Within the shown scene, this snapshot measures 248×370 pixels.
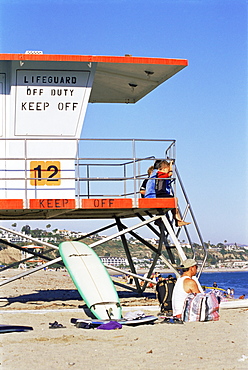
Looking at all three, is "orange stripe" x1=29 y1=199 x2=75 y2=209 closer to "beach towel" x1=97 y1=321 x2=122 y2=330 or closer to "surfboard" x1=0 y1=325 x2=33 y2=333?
"surfboard" x1=0 y1=325 x2=33 y2=333

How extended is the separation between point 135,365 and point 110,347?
1148 millimetres

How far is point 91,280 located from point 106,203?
2.11 metres

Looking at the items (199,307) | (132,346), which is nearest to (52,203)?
(199,307)

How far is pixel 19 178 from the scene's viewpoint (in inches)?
533

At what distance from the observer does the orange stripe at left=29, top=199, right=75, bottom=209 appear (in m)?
13.6

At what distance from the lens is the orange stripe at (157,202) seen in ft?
46.4

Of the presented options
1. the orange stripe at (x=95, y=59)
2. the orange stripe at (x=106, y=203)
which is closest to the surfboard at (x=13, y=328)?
the orange stripe at (x=106, y=203)

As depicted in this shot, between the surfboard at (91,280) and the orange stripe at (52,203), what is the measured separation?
90 centimetres

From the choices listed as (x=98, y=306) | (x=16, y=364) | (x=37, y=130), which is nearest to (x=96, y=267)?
(x=98, y=306)

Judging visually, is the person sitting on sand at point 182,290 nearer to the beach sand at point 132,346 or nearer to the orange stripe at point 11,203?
the beach sand at point 132,346

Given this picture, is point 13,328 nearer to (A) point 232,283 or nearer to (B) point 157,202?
(B) point 157,202

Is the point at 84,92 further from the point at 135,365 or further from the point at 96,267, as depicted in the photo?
the point at 135,365

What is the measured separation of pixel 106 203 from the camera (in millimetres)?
13984

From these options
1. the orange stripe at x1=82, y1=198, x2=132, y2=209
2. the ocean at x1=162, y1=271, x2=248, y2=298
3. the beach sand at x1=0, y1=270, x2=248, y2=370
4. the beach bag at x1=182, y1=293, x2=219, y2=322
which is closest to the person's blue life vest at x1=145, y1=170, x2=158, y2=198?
the orange stripe at x1=82, y1=198, x2=132, y2=209
